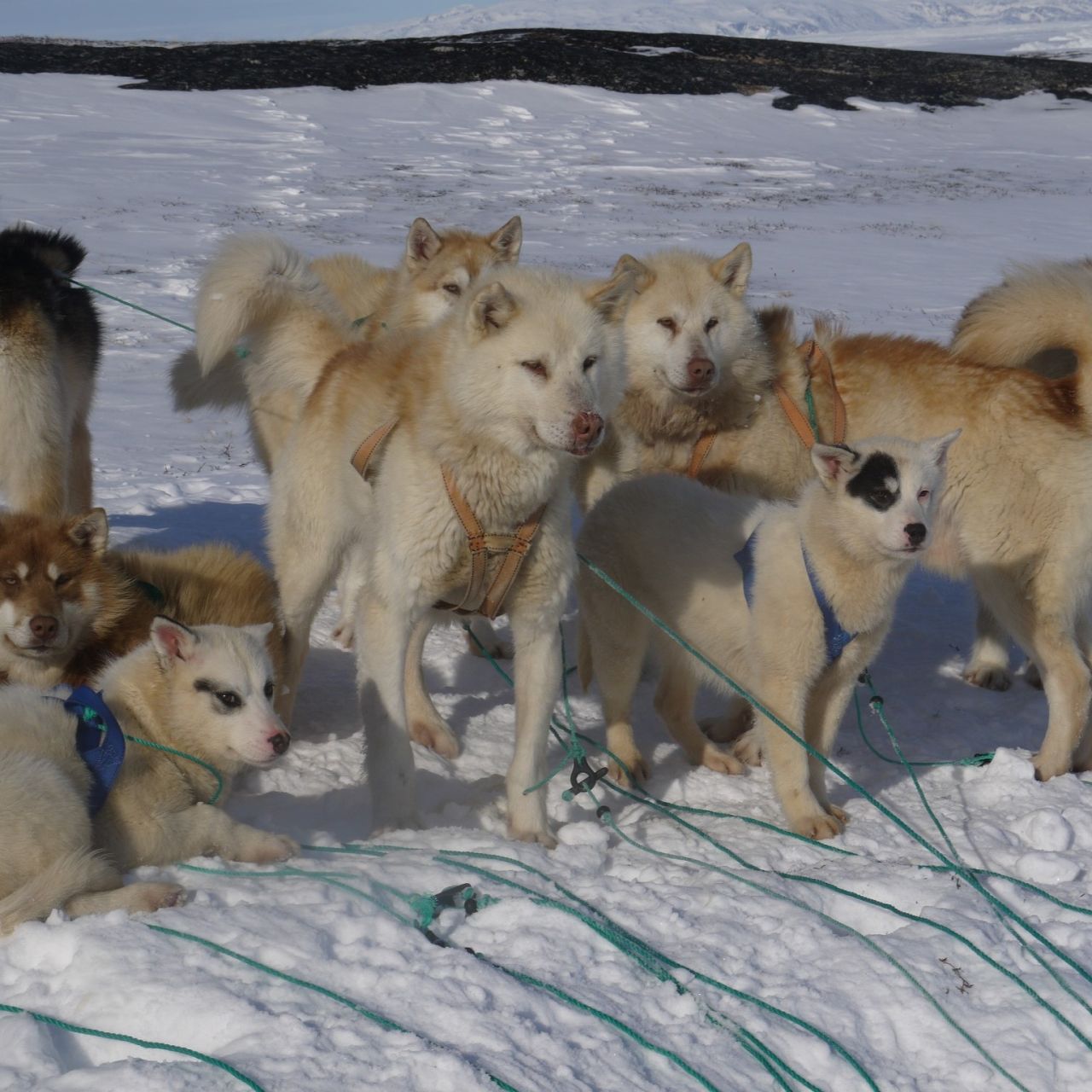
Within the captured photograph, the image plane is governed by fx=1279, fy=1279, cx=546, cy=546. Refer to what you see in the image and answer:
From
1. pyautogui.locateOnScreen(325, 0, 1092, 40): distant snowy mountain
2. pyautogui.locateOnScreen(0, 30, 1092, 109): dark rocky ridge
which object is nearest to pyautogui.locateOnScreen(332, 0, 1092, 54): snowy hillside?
pyautogui.locateOnScreen(325, 0, 1092, 40): distant snowy mountain

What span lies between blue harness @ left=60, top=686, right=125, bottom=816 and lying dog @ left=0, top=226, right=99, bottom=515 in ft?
7.60

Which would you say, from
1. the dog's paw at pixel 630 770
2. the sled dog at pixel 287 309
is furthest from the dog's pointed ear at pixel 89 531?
the dog's paw at pixel 630 770

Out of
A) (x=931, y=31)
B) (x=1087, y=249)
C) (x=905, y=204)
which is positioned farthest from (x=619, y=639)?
(x=931, y=31)

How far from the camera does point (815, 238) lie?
57.8 feet

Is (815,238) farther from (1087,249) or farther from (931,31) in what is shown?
(931,31)

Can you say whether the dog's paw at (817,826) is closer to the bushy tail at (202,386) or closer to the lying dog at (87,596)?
the lying dog at (87,596)

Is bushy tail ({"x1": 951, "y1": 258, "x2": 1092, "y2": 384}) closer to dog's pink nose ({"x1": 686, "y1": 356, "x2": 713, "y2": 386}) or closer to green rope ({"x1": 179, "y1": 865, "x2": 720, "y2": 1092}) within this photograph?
dog's pink nose ({"x1": 686, "y1": 356, "x2": 713, "y2": 386})

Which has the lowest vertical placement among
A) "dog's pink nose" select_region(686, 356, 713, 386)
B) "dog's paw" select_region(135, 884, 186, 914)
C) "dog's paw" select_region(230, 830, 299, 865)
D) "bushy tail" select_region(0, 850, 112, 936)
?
"dog's paw" select_region(230, 830, 299, 865)

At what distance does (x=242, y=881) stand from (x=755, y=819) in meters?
1.76

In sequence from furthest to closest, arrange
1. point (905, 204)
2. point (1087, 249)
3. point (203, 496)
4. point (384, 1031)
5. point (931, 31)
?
point (931, 31)
point (905, 204)
point (1087, 249)
point (203, 496)
point (384, 1031)

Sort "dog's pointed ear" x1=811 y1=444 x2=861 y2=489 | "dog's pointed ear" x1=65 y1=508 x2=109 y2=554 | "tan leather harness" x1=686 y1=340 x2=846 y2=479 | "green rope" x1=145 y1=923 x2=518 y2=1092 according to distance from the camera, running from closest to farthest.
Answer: "green rope" x1=145 y1=923 x2=518 y2=1092 < "dog's pointed ear" x1=811 y1=444 x2=861 y2=489 < "dog's pointed ear" x1=65 y1=508 x2=109 y2=554 < "tan leather harness" x1=686 y1=340 x2=846 y2=479

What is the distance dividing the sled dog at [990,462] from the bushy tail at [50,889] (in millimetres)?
2814

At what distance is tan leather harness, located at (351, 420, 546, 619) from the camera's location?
3850 millimetres

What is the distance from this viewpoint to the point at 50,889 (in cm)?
291
